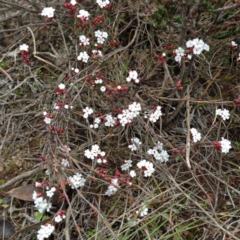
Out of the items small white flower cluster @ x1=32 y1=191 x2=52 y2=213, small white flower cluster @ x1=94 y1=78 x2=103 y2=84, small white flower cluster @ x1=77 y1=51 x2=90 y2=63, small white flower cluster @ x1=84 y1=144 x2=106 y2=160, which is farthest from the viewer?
small white flower cluster @ x1=77 y1=51 x2=90 y2=63

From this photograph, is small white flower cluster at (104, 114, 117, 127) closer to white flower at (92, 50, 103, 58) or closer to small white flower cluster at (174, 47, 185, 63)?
white flower at (92, 50, 103, 58)

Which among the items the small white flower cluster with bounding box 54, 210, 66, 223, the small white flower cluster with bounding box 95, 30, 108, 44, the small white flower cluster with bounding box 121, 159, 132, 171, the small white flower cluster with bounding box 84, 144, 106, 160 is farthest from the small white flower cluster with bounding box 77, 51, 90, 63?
the small white flower cluster with bounding box 54, 210, 66, 223

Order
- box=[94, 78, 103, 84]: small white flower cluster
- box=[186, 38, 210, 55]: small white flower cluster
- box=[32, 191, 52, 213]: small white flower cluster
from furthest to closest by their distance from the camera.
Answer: box=[94, 78, 103, 84]: small white flower cluster, box=[32, 191, 52, 213]: small white flower cluster, box=[186, 38, 210, 55]: small white flower cluster

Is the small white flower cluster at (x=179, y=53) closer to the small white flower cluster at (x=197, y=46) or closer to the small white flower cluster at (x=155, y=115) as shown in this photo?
the small white flower cluster at (x=197, y=46)

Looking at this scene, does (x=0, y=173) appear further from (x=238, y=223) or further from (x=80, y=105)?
(x=238, y=223)

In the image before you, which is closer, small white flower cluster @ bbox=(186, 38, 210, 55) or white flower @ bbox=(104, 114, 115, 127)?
small white flower cluster @ bbox=(186, 38, 210, 55)

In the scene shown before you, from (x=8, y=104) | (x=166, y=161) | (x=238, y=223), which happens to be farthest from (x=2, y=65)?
(x=238, y=223)

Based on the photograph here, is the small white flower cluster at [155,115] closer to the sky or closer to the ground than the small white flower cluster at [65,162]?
closer to the sky

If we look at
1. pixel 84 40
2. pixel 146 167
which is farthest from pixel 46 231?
pixel 84 40

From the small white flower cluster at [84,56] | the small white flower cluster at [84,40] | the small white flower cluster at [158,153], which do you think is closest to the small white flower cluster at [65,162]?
the small white flower cluster at [158,153]
